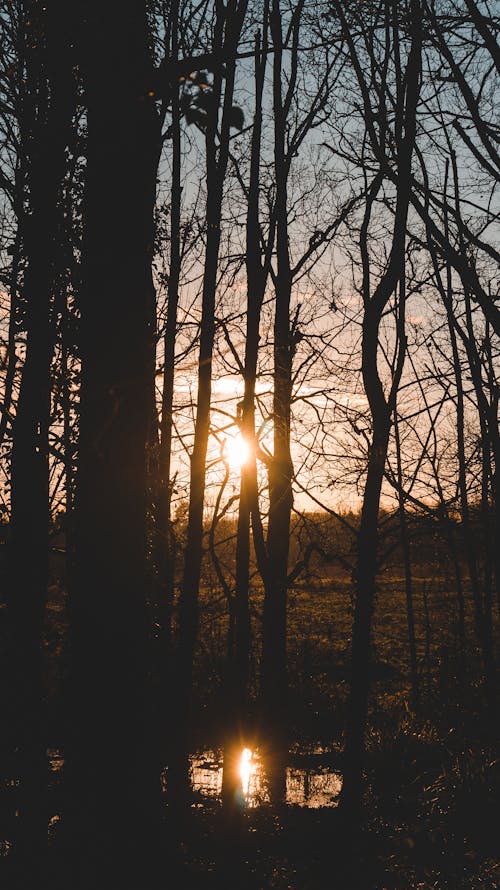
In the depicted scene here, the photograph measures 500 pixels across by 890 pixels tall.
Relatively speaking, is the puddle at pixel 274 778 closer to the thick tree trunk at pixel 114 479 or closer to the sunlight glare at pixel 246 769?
the sunlight glare at pixel 246 769

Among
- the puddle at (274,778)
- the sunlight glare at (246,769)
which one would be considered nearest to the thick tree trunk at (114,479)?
the puddle at (274,778)

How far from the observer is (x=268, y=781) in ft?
32.7

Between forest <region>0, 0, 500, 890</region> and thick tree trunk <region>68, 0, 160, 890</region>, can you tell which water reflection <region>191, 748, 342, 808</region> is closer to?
forest <region>0, 0, 500, 890</region>

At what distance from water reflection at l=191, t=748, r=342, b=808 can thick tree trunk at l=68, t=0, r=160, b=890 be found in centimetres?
583

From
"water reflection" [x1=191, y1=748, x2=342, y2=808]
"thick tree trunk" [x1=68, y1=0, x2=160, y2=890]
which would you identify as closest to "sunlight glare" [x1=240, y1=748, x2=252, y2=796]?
"water reflection" [x1=191, y1=748, x2=342, y2=808]

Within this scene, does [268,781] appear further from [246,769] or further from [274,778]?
[246,769]

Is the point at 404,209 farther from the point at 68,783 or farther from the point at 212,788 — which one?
the point at 212,788

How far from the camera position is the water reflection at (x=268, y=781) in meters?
9.14

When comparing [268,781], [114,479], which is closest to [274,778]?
[268,781]

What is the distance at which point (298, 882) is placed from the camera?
20.1 ft

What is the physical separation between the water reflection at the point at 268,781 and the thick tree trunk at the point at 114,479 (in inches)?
229

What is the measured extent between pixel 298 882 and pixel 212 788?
156 inches

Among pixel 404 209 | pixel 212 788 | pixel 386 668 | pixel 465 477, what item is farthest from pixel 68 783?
pixel 386 668

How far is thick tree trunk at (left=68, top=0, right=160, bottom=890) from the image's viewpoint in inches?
142
